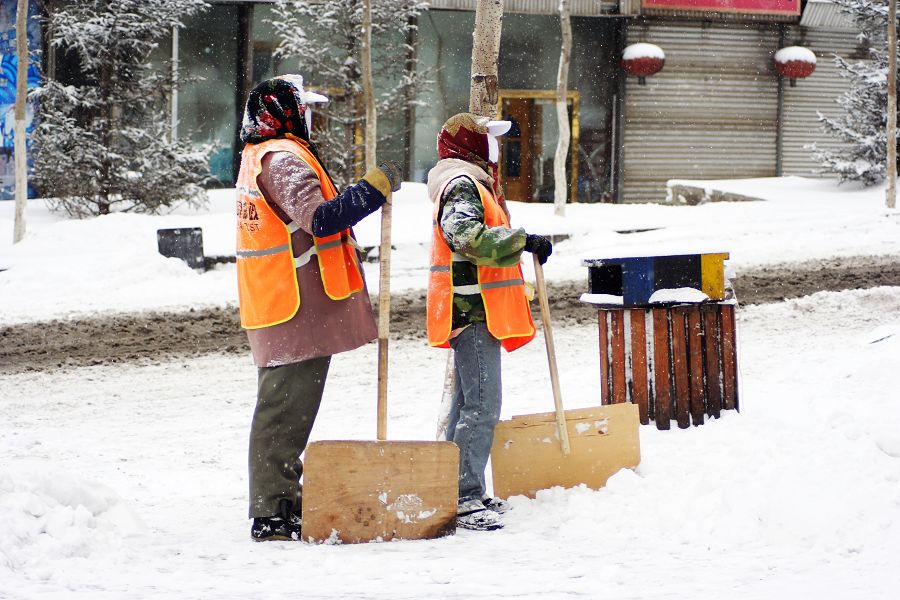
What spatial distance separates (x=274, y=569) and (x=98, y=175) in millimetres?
13011

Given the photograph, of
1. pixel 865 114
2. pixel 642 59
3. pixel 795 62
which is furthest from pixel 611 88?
pixel 865 114

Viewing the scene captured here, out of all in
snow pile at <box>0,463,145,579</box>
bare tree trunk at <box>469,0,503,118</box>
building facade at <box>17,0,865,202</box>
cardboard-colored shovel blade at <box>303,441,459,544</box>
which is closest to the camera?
snow pile at <box>0,463,145,579</box>

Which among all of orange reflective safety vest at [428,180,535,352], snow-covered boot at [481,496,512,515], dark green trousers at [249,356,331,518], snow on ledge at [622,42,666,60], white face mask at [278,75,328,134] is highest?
snow on ledge at [622,42,666,60]

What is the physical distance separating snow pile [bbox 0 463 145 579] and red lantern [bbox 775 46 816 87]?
20659 mm

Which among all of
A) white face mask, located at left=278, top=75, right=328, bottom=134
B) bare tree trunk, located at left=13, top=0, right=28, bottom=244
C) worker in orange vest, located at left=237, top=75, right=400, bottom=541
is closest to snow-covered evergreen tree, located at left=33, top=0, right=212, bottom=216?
bare tree trunk, located at left=13, top=0, right=28, bottom=244

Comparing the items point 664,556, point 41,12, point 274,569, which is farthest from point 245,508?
point 41,12

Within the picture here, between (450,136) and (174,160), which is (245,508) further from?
(174,160)

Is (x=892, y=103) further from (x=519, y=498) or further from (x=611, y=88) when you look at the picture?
(x=519, y=498)

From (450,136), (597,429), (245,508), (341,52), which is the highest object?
(341,52)

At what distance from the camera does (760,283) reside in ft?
36.5

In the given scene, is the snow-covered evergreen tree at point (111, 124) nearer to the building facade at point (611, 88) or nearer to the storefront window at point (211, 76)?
the storefront window at point (211, 76)

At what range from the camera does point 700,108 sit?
22375 mm

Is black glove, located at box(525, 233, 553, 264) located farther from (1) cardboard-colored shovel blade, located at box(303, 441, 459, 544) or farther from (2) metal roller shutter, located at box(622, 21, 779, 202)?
(2) metal roller shutter, located at box(622, 21, 779, 202)

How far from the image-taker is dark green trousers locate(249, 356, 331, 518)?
429cm
